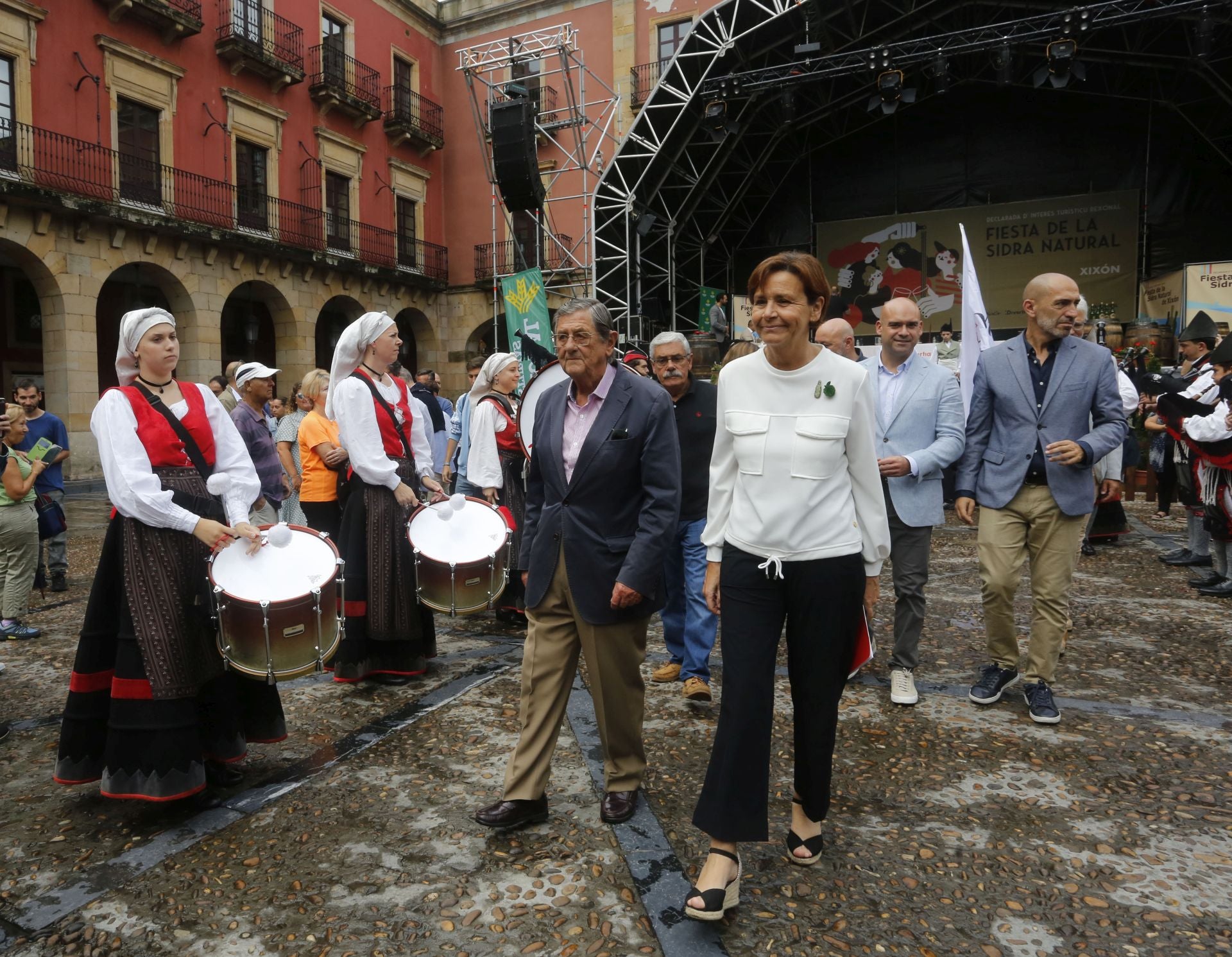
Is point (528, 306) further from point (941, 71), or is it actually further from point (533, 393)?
point (533, 393)

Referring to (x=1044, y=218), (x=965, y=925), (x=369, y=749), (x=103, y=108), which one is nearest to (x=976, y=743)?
(x=965, y=925)

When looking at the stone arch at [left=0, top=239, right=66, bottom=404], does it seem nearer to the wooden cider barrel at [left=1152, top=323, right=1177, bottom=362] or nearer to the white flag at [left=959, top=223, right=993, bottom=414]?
the white flag at [left=959, top=223, right=993, bottom=414]

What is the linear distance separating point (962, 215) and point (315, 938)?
1939 cm

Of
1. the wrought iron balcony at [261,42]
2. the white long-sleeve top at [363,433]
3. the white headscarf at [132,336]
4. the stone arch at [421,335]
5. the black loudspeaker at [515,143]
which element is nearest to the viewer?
the white headscarf at [132,336]

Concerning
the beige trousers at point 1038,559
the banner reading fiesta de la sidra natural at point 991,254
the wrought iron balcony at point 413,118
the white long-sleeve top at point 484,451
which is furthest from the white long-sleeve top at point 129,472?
the wrought iron balcony at point 413,118

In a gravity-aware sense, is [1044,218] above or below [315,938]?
above

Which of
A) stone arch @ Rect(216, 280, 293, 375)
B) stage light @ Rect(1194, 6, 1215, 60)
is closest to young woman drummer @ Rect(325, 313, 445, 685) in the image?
stage light @ Rect(1194, 6, 1215, 60)

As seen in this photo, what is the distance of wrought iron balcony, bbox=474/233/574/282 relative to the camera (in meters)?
22.9

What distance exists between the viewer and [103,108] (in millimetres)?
16844

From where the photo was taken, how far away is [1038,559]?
395 cm

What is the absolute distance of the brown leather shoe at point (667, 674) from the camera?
4531mm

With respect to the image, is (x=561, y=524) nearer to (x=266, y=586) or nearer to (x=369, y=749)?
(x=266, y=586)

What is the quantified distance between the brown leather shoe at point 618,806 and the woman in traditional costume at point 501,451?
104 inches

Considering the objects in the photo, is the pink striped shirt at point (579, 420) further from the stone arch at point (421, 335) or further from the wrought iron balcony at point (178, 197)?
the stone arch at point (421, 335)
